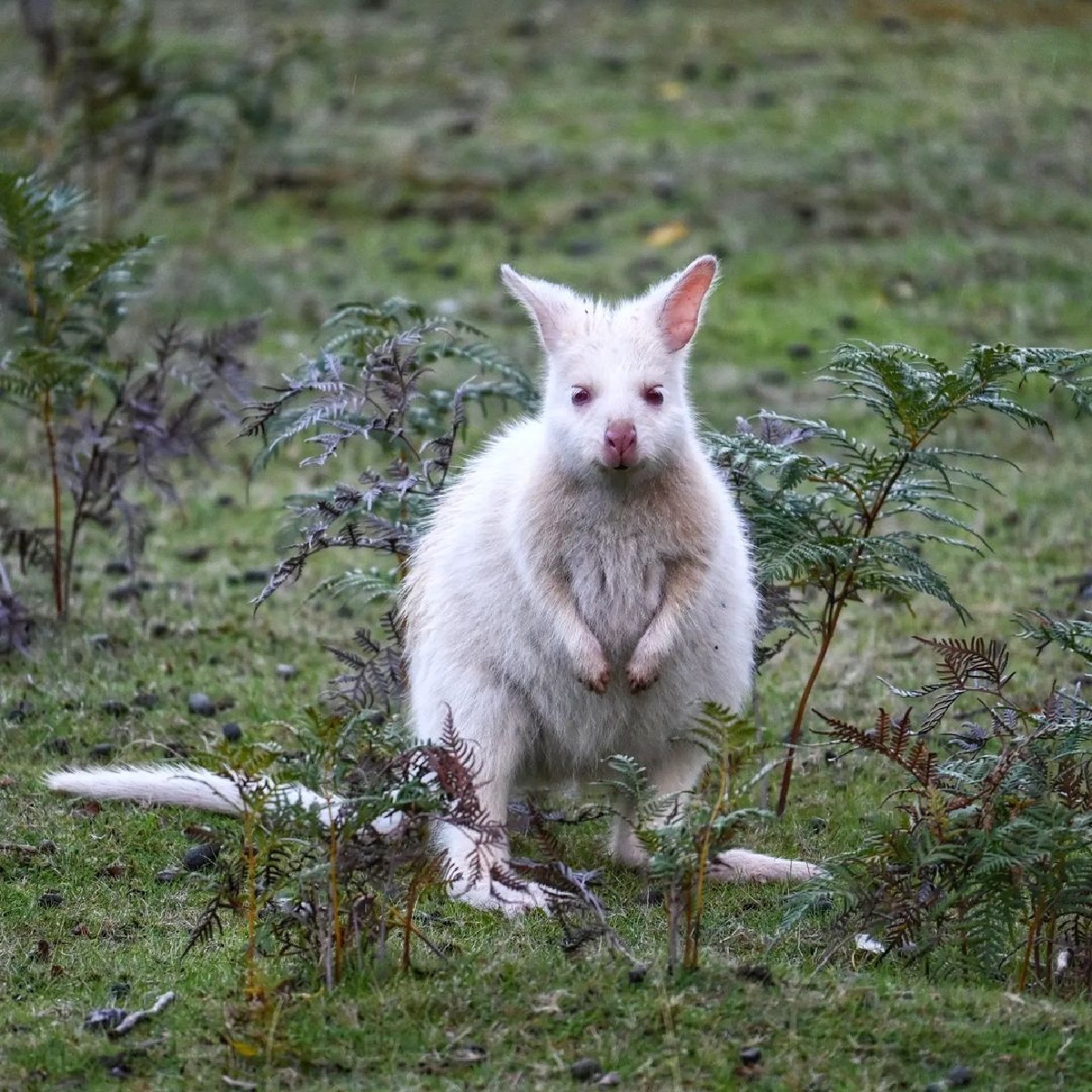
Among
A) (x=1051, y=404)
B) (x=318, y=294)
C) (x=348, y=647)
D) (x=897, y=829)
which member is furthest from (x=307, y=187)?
(x=897, y=829)

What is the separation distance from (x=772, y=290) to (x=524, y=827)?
255 inches

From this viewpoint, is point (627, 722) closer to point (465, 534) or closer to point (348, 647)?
point (465, 534)

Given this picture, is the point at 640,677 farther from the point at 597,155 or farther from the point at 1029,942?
the point at 597,155

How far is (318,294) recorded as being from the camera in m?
11.1

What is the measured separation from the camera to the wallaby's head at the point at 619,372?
4.66 metres

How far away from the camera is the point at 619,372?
4.74m

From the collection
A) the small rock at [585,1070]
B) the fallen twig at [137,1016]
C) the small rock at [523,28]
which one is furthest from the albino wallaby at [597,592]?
the small rock at [523,28]

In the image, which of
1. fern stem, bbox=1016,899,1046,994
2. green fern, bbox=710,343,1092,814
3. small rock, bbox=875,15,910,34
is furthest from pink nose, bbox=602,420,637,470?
small rock, bbox=875,15,910,34

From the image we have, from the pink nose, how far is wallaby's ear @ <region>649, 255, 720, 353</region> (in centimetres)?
39

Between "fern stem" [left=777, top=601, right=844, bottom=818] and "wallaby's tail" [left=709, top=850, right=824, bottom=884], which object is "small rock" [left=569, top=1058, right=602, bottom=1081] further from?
"fern stem" [left=777, top=601, right=844, bottom=818]

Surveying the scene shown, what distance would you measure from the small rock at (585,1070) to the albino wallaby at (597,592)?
1088mm

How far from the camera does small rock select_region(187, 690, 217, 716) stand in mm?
6219

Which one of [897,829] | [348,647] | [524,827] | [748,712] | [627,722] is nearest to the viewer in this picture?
[897,829]

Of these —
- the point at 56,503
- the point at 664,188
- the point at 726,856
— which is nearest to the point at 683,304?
the point at 726,856
